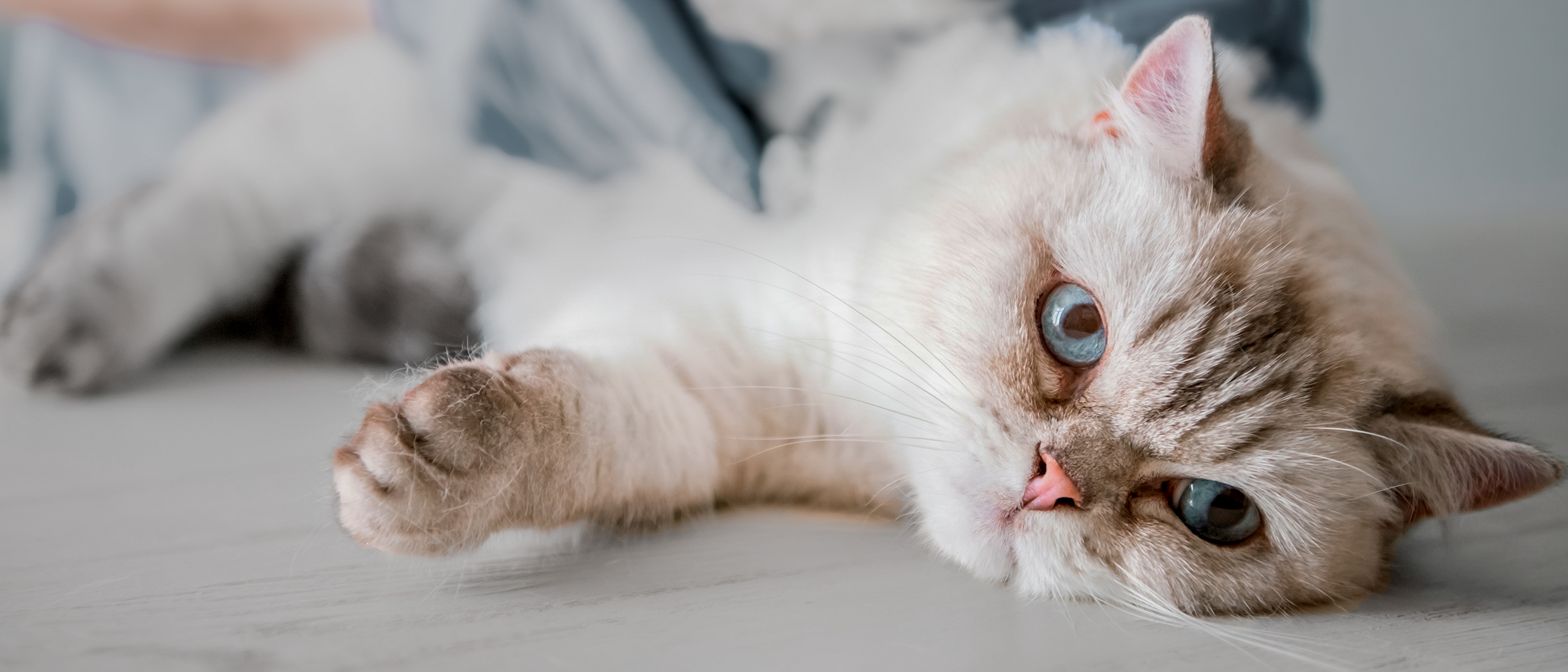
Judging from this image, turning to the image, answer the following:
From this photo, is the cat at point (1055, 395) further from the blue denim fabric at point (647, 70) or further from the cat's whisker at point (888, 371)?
the blue denim fabric at point (647, 70)

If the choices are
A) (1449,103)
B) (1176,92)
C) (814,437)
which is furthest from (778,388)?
(1449,103)

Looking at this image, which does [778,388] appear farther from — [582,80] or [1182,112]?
[582,80]

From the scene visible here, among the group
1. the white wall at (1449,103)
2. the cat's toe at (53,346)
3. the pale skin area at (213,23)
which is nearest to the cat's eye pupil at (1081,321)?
the cat's toe at (53,346)

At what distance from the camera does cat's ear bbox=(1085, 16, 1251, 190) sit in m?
1.10

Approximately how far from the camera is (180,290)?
5.76ft

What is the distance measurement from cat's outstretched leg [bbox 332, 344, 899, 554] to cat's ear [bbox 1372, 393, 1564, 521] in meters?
0.61

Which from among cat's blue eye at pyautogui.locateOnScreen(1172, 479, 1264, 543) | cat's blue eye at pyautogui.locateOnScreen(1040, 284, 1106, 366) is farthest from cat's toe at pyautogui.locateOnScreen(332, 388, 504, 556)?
cat's blue eye at pyautogui.locateOnScreen(1172, 479, 1264, 543)

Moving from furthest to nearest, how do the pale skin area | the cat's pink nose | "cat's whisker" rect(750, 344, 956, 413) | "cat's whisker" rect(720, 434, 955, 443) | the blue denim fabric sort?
the pale skin area, the blue denim fabric, "cat's whisker" rect(720, 434, 955, 443), "cat's whisker" rect(750, 344, 956, 413), the cat's pink nose

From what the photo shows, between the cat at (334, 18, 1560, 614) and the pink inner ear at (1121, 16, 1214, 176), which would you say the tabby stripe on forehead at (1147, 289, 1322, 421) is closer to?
the cat at (334, 18, 1560, 614)

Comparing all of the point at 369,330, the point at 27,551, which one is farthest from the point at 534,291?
the point at 27,551

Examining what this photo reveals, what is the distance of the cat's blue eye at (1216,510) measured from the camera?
1.06 meters

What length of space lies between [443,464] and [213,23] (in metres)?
2.36

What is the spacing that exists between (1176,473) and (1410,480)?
12.5 inches

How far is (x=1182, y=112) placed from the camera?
44.8 inches
